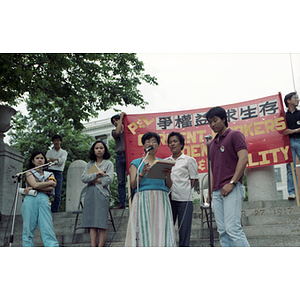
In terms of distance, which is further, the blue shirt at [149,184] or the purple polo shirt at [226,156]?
the blue shirt at [149,184]

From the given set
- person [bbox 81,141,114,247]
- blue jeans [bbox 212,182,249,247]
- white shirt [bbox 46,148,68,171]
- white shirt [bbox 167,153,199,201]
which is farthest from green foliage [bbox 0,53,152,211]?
blue jeans [bbox 212,182,249,247]

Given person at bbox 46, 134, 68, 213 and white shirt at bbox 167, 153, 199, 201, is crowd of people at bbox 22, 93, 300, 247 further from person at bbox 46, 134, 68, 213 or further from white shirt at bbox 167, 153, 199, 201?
person at bbox 46, 134, 68, 213

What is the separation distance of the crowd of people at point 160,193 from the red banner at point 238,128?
1227 mm

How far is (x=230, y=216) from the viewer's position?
3.83m

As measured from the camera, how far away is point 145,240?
4289mm

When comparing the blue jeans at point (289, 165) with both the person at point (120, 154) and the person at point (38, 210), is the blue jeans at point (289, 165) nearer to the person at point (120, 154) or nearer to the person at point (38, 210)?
the person at point (120, 154)

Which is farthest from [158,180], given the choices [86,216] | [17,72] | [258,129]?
[17,72]

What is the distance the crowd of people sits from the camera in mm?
3932

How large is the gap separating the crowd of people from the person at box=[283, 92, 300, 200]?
2250 mm

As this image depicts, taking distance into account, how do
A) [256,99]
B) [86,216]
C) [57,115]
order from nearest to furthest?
1. [86,216]
2. [256,99]
3. [57,115]

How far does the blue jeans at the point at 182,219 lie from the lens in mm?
4449

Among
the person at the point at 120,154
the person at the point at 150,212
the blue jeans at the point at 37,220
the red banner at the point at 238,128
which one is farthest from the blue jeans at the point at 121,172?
the person at the point at 150,212

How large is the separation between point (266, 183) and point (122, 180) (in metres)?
2.52
